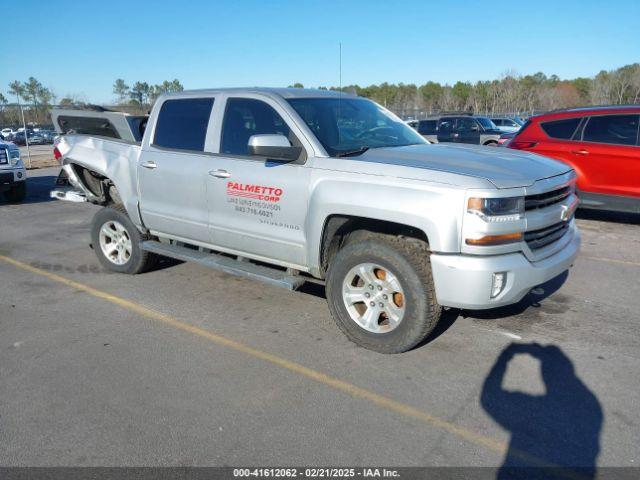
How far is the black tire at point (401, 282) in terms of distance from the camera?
3.70 metres

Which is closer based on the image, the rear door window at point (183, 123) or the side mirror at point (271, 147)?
the side mirror at point (271, 147)

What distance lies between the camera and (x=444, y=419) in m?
3.16

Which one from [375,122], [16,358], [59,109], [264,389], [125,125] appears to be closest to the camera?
[264,389]

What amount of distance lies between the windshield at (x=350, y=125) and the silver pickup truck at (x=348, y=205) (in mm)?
16

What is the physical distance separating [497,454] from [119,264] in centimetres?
464

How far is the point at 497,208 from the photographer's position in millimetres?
3463

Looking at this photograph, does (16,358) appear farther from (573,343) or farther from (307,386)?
(573,343)

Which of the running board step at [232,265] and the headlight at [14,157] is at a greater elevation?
the headlight at [14,157]

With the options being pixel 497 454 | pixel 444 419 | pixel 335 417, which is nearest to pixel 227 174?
pixel 335 417

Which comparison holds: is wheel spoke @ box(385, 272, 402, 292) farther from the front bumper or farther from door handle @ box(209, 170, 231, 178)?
door handle @ box(209, 170, 231, 178)

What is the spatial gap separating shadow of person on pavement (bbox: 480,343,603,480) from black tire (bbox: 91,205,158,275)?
387cm

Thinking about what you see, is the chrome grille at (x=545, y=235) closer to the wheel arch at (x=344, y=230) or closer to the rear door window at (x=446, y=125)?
the wheel arch at (x=344, y=230)

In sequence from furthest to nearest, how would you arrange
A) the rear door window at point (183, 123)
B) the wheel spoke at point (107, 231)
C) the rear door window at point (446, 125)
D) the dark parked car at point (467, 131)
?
the rear door window at point (446, 125) < the dark parked car at point (467, 131) < the wheel spoke at point (107, 231) < the rear door window at point (183, 123)

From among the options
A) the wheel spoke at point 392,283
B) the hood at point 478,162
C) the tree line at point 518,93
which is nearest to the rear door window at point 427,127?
the hood at point 478,162
